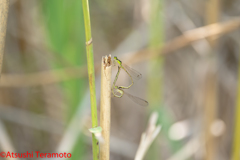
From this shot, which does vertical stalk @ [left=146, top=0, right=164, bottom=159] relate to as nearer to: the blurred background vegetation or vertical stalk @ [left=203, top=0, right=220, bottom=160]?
the blurred background vegetation

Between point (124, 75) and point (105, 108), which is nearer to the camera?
point (105, 108)

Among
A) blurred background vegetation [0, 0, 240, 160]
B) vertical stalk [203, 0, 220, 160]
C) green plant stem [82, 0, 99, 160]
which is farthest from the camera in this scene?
vertical stalk [203, 0, 220, 160]

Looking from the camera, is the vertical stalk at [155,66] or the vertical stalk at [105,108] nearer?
the vertical stalk at [105,108]

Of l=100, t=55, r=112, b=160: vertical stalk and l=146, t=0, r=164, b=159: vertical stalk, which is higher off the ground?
l=146, t=0, r=164, b=159: vertical stalk

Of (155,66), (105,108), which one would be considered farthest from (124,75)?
(105,108)

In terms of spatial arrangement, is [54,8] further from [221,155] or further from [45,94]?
[221,155]

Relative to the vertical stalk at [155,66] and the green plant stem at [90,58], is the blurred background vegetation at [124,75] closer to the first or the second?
the vertical stalk at [155,66]

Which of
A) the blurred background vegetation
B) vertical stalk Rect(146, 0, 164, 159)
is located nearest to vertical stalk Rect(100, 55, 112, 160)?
the blurred background vegetation

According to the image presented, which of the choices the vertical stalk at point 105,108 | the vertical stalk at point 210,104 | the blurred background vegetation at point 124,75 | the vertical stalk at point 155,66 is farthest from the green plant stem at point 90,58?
the vertical stalk at point 210,104

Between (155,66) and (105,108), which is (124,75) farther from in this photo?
(105,108)
